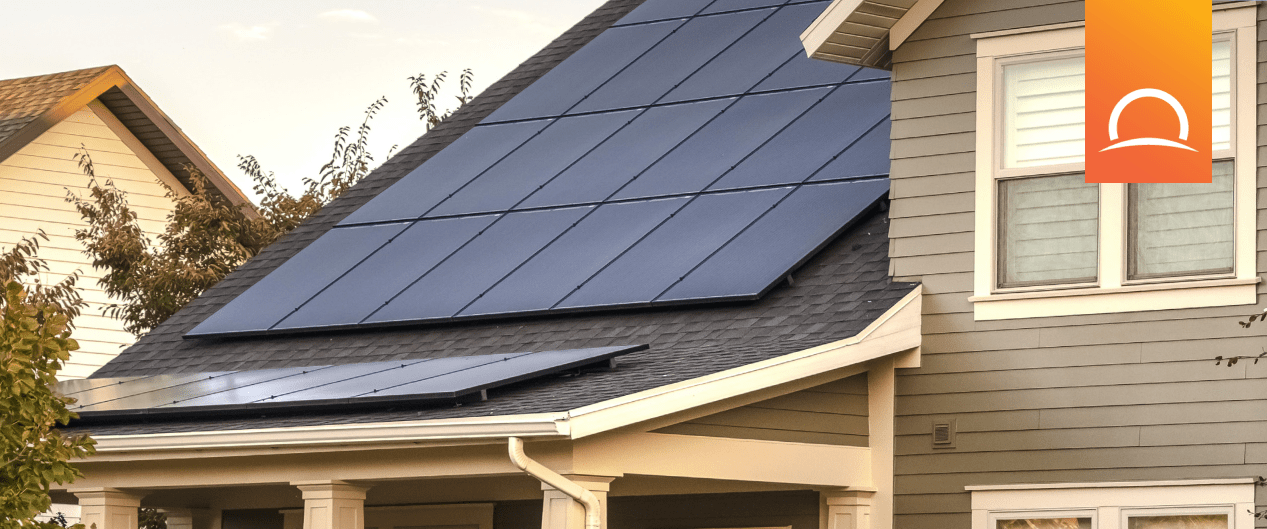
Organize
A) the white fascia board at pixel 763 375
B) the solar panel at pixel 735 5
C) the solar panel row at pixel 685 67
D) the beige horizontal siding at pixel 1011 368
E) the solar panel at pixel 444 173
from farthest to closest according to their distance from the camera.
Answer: the solar panel at pixel 735 5 → the solar panel at pixel 444 173 → the solar panel row at pixel 685 67 → the beige horizontal siding at pixel 1011 368 → the white fascia board at pixel 763 375

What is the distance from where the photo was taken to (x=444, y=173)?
13.5 meters

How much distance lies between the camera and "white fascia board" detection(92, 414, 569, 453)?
311 inches

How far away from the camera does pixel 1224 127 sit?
9430 mm

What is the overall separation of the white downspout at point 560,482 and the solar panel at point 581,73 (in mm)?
5944

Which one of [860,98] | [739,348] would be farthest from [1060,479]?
[860,98]

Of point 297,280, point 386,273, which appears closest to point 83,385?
point 297,280

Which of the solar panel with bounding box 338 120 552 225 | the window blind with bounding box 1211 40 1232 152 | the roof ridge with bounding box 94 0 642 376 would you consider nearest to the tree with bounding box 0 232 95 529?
the roof ridge with bounding box 94 0 642 376

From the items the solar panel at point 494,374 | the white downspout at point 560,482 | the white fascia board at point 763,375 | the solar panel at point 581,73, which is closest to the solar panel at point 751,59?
the solar panel at point 581,73

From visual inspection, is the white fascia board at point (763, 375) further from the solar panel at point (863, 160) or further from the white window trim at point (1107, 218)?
the solar panel at point (863, 160)

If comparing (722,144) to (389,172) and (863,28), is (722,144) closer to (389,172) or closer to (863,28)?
(863,28)

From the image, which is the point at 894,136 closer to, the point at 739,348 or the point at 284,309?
the point at 739,348

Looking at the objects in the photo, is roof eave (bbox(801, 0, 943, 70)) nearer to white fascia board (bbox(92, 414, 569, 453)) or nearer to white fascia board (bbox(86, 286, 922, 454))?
white fascia board (bbox(86, 286, 922, 454))

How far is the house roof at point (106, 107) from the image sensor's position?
66.6ft

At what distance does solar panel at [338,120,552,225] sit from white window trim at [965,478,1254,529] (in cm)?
538
